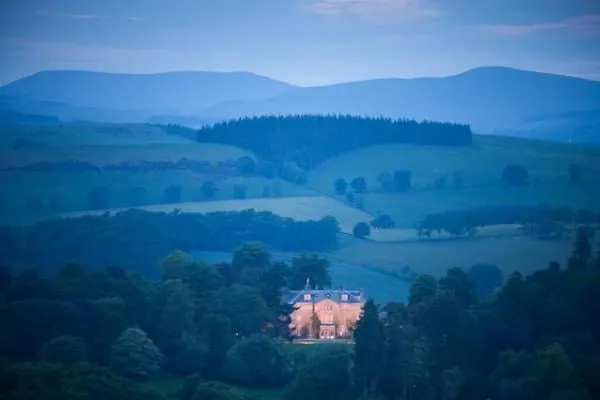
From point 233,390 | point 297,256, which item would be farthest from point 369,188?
point 233,390

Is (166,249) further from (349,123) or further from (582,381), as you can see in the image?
(349,123)

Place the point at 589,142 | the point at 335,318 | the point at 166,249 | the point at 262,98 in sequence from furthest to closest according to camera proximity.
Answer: the point at 262,98 < the point at 589,142 < the point at 166,249 < the point at 335,318

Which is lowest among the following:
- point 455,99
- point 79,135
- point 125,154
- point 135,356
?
point 135,356

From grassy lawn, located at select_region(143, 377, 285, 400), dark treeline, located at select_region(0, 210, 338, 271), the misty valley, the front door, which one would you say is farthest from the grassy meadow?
grassy lawn, located at select_region(143, 377, 285, 400)

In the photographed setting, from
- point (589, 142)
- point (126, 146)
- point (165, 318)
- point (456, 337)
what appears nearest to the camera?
point (456, 337)

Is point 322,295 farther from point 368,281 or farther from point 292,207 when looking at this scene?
point 292,207

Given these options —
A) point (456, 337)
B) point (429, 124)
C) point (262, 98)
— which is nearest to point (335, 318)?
point (456, 337)

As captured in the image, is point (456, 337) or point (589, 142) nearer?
point (456, 337)

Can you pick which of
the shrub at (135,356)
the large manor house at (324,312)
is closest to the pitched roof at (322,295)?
Result: the large manor house at (324,312)
